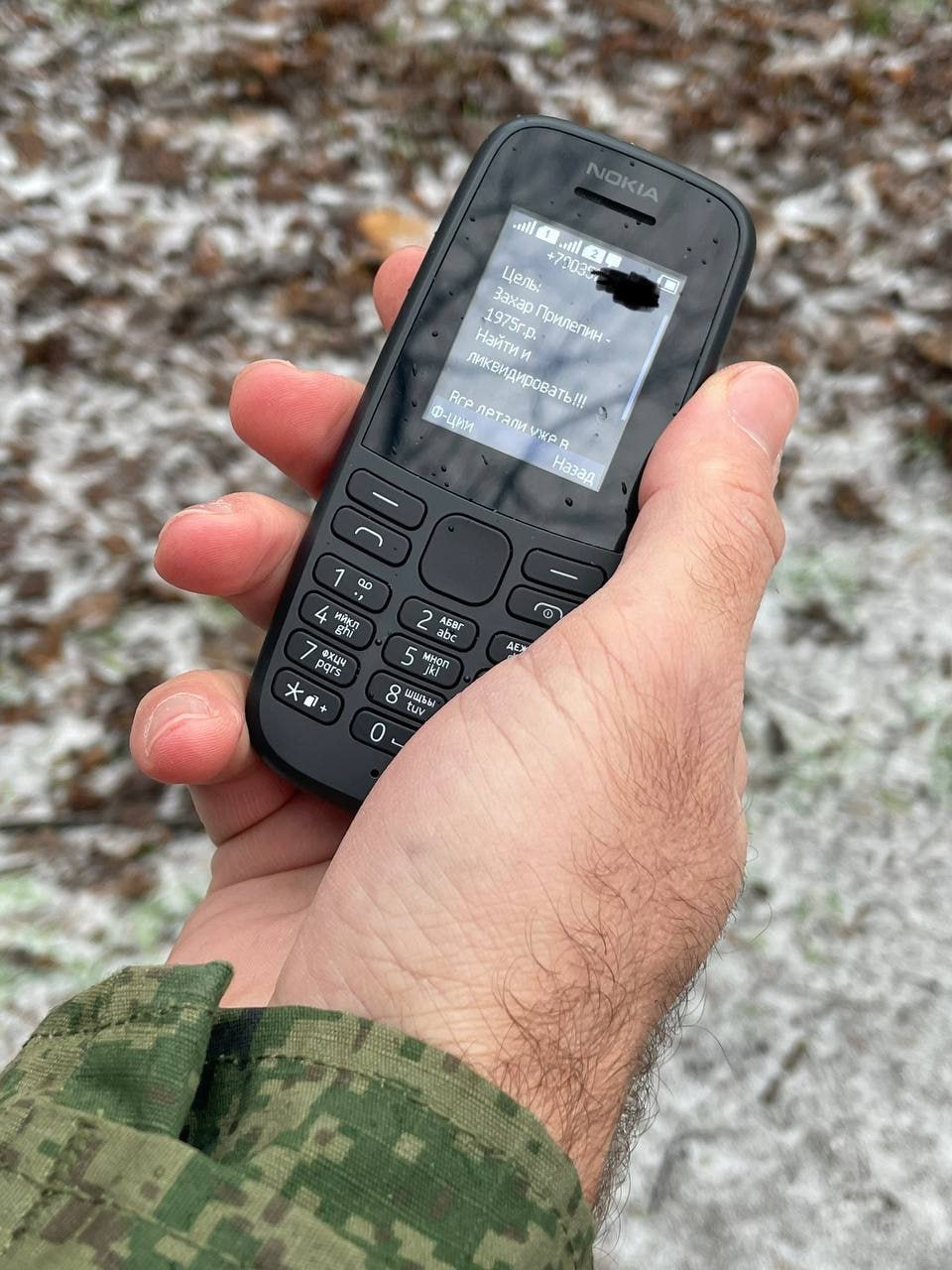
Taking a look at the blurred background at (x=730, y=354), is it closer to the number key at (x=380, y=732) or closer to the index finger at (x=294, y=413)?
the index finger at (x=294, y=413)

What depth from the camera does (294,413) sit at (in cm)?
185

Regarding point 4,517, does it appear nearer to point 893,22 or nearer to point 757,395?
point 757,395

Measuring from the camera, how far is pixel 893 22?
293 cm

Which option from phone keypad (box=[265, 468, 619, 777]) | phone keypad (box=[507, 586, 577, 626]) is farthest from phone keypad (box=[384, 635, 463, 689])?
phone keypad (box=[507, 586, 577, 626])

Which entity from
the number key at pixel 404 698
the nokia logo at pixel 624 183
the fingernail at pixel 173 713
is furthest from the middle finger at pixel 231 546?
the nokia logo at pixel 624 183

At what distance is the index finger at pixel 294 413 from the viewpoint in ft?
6.05

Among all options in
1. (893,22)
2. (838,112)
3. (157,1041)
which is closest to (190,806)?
(157,1041)

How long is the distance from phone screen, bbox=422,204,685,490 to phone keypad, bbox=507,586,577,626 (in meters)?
0.18

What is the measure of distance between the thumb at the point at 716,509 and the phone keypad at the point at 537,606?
0.48 ft

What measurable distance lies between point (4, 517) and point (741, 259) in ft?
5.42

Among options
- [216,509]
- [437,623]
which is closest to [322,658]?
[437,623]

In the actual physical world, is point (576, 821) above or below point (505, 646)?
below

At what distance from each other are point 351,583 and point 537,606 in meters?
0.28

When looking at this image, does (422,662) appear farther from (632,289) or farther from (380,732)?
(632,289)
